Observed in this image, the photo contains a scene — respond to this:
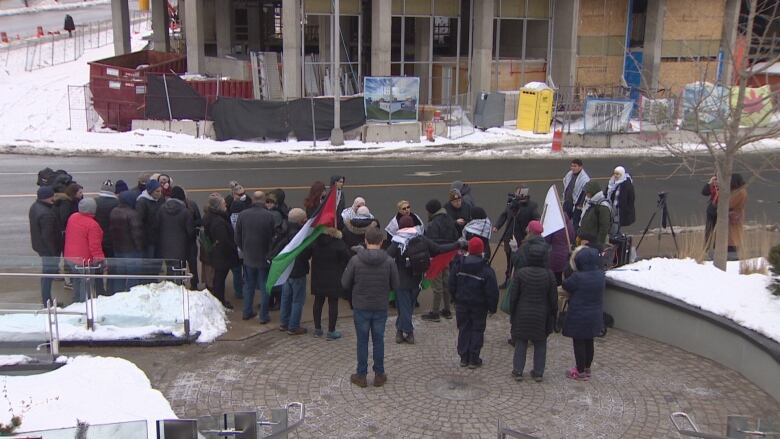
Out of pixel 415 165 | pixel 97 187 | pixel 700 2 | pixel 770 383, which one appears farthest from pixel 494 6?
pixel 770 383

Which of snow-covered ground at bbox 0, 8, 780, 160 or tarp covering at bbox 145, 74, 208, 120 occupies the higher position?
tarp covering at bbox 145, 74, 208, 120

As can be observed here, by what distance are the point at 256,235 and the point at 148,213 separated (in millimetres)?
1648

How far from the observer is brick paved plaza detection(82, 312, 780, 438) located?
21.5 ft

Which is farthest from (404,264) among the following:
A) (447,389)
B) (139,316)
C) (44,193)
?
(44,193)

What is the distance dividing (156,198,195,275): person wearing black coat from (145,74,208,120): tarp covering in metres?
17.5

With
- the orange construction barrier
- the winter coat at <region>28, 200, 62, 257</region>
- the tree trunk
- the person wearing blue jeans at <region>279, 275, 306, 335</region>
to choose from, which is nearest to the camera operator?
the tree trunk

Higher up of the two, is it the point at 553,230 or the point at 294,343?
the point at 553,230

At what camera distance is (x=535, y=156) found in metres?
24.8

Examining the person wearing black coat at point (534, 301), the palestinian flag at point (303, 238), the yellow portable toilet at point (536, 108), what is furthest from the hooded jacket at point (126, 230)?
the yellow portable toilet at point (536, 108)

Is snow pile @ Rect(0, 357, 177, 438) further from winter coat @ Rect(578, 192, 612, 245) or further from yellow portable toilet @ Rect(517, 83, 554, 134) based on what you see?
yellow portable toilet @ Rect(517, 83, 554, 134)

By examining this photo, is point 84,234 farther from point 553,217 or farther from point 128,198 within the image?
point 553,217

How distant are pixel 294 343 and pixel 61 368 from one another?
2.46 metres

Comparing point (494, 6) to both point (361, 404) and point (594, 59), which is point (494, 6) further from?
point (361, 404)

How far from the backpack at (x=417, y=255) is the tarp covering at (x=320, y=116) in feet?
60.6
